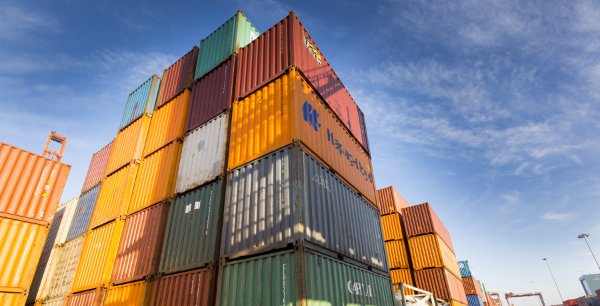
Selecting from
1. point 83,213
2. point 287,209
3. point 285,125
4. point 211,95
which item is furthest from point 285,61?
point 83,213

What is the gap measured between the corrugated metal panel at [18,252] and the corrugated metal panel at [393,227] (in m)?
19.8

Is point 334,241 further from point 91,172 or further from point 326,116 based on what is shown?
point 91,172

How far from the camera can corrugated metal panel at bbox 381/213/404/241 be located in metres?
22.0

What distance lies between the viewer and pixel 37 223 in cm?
1056

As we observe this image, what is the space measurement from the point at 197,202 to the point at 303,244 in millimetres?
4752

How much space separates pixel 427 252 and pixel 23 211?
21.7 meters

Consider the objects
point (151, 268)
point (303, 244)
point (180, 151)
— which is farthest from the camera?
point (180, 151)

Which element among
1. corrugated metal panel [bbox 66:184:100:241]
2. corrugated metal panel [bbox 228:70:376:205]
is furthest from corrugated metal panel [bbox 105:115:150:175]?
corrugated metal panel [bbox 228:70:376:205]

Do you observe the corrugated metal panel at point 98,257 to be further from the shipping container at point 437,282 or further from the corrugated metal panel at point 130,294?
the shipping container at point 437,282

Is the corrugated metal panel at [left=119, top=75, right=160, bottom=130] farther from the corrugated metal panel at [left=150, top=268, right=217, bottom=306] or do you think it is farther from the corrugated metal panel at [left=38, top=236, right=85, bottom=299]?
the corrugated metal panel at [left=150, top=268, right=217, bottom=306]

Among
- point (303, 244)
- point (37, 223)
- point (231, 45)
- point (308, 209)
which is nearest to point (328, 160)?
point (308, 209)

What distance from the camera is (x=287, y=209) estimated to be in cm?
749

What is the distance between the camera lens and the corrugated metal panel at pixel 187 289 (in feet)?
25.8

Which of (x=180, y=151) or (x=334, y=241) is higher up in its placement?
(x=180, y=151)
